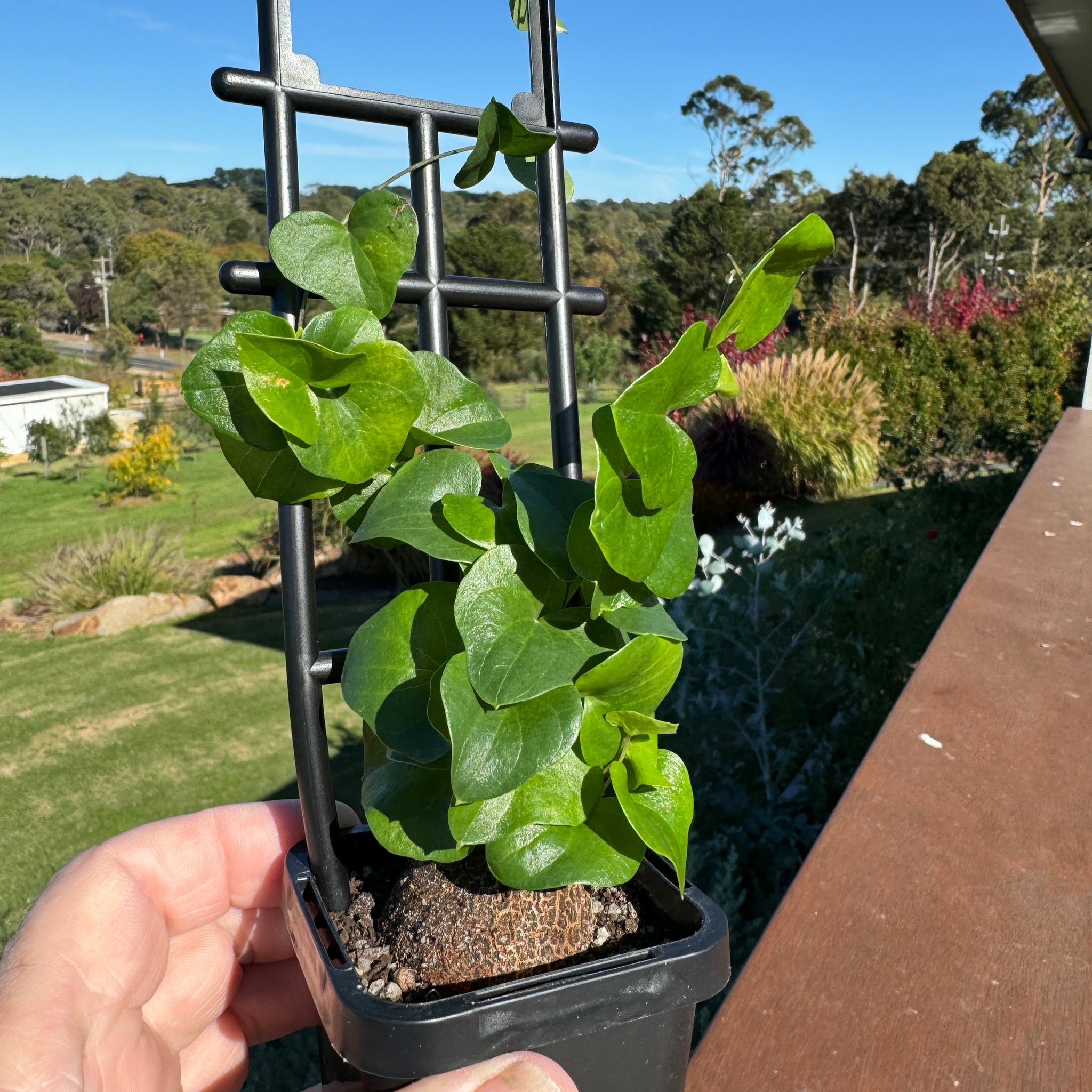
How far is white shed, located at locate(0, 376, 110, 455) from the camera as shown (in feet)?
39.7

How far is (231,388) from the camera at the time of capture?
1.28 feet

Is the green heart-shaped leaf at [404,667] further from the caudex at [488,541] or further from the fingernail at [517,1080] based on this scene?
the fingernail at [517,1080]

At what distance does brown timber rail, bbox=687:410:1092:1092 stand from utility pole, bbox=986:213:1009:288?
1027 inches

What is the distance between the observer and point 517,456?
23.8ft

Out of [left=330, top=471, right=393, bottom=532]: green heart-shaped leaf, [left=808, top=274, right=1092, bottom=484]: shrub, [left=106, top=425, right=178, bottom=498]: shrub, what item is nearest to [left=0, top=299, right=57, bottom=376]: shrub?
[left=106, top=425, right=178, bottom=498]: shrub

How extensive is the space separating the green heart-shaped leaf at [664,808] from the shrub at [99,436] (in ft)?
41.3

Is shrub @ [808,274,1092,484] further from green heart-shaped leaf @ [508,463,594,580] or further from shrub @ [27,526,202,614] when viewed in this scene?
green heart-shaped leaf @ [508,463,594,580]

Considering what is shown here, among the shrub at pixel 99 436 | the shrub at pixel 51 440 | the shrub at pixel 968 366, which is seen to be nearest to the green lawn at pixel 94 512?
the shrub at pixel 51 440

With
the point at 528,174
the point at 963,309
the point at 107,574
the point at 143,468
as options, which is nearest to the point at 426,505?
the point at 528,174

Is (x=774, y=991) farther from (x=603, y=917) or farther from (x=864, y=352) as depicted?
(x=864, y=352)

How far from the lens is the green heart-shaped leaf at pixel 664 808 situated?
0.42 m

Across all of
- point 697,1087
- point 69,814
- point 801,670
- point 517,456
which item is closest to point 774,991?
point 697,1087

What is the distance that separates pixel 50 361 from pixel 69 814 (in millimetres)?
15625

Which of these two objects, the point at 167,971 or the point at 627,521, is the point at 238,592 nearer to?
the point at 167,971
